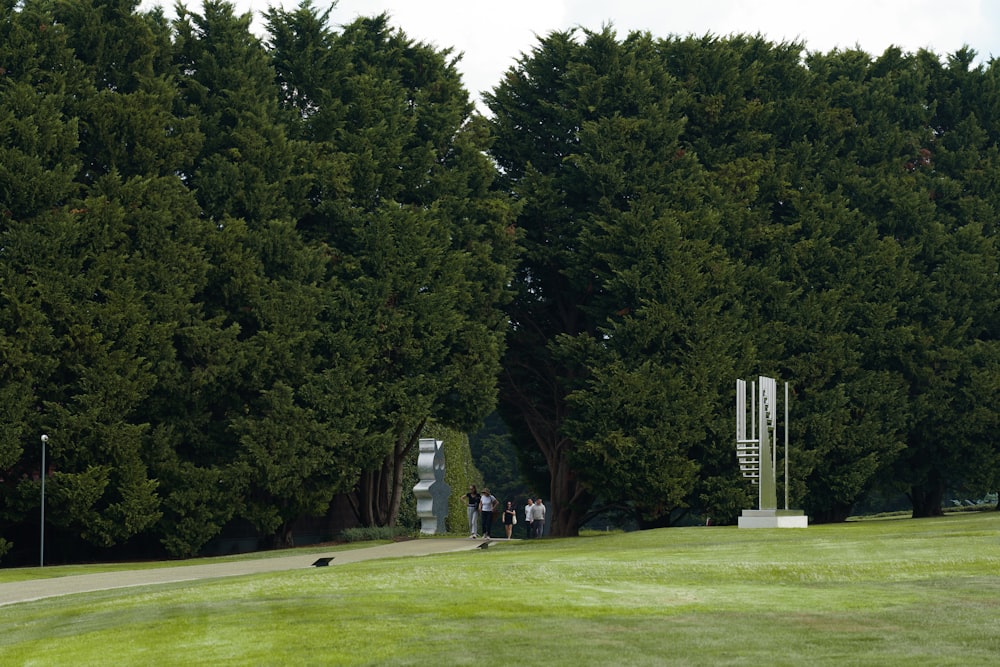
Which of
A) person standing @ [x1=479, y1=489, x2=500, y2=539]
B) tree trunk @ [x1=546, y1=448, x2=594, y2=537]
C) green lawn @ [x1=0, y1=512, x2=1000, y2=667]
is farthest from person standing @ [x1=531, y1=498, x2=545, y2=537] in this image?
green lawn @ [x1=0, y1=512, x2=1000, y2=667]

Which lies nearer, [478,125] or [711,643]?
[711,643]

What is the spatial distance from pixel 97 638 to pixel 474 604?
371cm

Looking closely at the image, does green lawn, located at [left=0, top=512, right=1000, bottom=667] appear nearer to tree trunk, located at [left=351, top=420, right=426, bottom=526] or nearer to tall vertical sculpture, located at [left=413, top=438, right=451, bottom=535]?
tree trunk, located at [left=351, top=420, right=426, bottom=526]

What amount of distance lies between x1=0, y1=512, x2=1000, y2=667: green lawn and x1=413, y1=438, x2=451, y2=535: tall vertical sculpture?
1028 inches

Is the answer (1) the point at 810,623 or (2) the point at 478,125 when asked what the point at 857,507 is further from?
(1) the point at 810,623

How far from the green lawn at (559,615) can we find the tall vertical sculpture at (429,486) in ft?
85.7

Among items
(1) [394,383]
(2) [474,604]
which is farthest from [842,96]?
(2) [474,604]

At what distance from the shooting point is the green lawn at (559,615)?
10.9 m

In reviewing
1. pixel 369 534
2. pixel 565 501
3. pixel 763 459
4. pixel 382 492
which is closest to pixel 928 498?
pixel 565 501

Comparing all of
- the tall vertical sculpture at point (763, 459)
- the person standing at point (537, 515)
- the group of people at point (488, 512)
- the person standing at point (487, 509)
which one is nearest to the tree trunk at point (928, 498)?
the tall vertical sculpture at point (763, 459)

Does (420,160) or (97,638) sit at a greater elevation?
(420,160)

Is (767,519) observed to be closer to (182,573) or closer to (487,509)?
(487,509)

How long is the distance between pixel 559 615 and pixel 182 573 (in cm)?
1283

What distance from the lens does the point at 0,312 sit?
28.8 m
